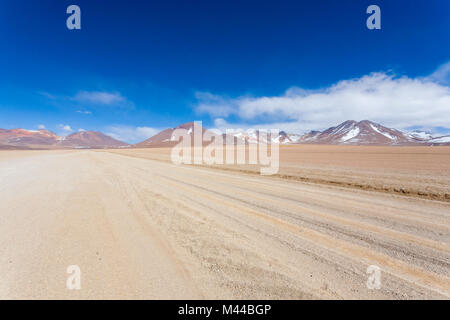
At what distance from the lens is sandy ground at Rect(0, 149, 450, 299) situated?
2818mm

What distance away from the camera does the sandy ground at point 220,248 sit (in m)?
2.82

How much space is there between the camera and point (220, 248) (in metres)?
3.92

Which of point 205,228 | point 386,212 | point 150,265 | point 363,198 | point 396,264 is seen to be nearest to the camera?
point 150,265

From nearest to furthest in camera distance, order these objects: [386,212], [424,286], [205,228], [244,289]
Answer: [244,289] < [424,286] < [205,228] < [386,212]

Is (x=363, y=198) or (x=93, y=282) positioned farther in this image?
(x=363, y=198)

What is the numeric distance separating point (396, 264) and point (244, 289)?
2917 millimetres

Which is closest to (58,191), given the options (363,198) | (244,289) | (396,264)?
(244,289)

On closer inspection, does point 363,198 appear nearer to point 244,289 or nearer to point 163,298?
point 244,289

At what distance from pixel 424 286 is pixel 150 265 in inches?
170

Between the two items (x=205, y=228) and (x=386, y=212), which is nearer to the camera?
(x=205, y=228)
